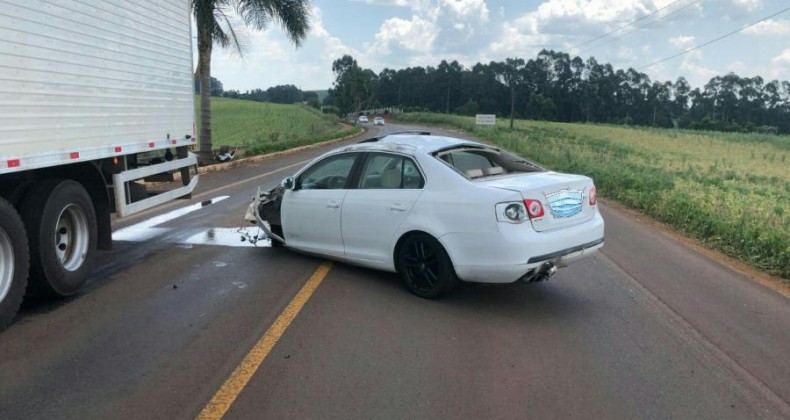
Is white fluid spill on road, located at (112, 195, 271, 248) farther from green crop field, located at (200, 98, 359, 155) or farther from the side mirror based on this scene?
green crop field, located at (200, 98, 359, 155)

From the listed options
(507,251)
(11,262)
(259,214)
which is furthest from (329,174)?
(11,262)

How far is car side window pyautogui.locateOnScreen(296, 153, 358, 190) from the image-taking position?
22.2 ft

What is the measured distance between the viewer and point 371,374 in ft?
13.7

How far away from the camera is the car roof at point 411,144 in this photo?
6.21 meters

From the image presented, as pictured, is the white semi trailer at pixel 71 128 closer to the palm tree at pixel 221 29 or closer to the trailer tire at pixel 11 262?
the trailer tire at pixel 11 262

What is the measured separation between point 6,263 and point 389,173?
136 inches

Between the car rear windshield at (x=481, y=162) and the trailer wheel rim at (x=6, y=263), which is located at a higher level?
the car rear windshield at (x=481, y=162)

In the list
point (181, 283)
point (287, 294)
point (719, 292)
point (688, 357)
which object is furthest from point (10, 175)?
point (719, 292)

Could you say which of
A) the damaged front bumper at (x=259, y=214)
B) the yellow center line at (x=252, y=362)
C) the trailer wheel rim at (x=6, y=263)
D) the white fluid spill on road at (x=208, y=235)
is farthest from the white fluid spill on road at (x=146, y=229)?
the yellow center line at (x=252, y=362)

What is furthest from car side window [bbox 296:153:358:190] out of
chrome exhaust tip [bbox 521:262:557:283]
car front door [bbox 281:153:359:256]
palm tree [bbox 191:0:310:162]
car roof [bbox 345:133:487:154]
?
palm tree [bbox 191:0:310:162]

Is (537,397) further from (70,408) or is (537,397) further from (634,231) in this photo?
(634,231)

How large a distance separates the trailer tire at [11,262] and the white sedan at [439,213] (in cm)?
283

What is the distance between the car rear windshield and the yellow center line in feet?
6.13

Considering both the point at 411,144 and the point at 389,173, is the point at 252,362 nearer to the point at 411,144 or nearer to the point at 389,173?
the point at 389,173
